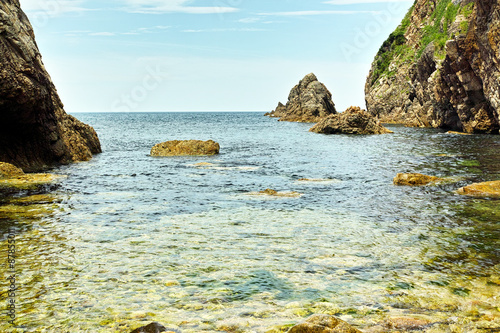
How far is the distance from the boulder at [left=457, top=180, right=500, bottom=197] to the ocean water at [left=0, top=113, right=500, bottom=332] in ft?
2.37

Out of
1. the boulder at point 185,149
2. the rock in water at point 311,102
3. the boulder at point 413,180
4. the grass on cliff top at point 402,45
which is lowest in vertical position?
the boulder at point 413,180

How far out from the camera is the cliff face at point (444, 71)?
135 feet

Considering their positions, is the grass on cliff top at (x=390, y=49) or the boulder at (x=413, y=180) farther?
the grass on cliff top at (x=390, y=49)

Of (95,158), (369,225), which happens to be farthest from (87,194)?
(95,158)

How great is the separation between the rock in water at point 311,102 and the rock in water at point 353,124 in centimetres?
4894

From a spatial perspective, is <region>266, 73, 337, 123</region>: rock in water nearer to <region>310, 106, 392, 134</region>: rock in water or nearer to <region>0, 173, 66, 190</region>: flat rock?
<region>310, 106, 392, 134</region>: rock in water

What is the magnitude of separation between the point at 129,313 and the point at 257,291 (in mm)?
2278

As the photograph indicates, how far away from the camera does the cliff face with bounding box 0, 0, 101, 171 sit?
21.4 meters

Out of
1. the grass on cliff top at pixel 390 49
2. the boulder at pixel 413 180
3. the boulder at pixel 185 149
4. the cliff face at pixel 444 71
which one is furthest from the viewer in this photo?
the grass on cliff top at pixel 390 49

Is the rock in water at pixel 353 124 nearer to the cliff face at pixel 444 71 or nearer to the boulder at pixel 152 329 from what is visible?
the cliff face at pixel 444 71

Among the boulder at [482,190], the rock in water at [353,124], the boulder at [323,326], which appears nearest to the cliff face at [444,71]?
the rock in water at [353,124]

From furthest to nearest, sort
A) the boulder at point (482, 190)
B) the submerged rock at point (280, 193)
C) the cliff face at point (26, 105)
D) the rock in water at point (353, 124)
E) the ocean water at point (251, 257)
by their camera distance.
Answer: the rock in water at point (353, 124) < the cliff face at point (26, 105) < the submerged rock at point (280, 193) < the boulder at point (482, 190) < the ocean water at point (251, 257)

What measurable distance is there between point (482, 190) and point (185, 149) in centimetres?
2331

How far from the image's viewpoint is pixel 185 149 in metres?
35.0
